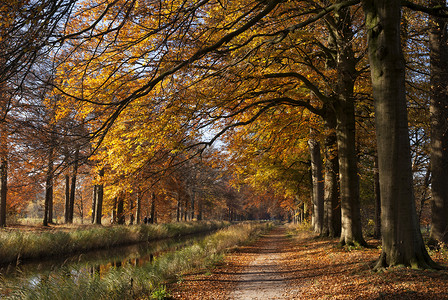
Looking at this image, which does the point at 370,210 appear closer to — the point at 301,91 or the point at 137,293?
the point at 301,91

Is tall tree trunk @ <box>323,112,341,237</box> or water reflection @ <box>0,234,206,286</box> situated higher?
tall tree trunk @ <box>323,112,341,237</box>

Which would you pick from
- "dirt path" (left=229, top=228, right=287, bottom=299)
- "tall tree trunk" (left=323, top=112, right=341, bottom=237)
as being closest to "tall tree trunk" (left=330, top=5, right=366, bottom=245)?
"tall tree trunk" (left=323, top=112, right=341, bottom=237)

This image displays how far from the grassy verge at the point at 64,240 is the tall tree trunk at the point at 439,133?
13.4 metres

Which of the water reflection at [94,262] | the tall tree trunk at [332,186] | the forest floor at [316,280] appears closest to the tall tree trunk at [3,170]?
the water reflection at [94,262]

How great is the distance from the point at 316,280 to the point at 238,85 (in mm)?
5407

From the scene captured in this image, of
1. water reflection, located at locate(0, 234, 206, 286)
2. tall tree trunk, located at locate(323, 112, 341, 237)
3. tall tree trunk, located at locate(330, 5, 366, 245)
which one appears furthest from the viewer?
tall tree trunk, located at locate(323, 112, 341, 237)

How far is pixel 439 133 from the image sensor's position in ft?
28.8

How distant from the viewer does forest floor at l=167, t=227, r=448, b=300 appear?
4.92 meters

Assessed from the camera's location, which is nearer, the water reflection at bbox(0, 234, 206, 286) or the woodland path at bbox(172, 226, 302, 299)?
the woodland path at bbox(172, 226, 302, 299)

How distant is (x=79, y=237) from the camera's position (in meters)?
15.4

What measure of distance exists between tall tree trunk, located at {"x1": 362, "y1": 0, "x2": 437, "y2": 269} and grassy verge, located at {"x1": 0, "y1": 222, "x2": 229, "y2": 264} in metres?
11.7

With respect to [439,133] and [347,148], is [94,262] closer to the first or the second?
[347,148]

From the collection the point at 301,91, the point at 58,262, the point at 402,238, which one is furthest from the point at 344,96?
the point at 58,262

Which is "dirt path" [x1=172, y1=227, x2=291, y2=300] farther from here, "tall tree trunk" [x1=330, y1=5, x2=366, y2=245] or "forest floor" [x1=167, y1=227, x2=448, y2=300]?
"tall tree trunk" [x1=330, y1=5, x2=366, y2=245]
